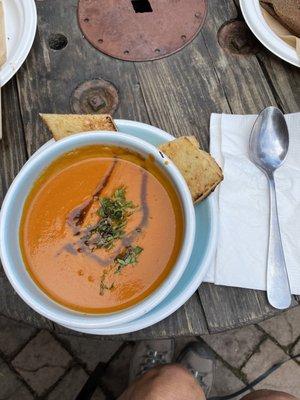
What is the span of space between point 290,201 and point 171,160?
0.82 ft

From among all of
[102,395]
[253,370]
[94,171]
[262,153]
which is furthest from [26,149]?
[253,370]

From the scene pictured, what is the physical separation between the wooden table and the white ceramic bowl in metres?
0.18

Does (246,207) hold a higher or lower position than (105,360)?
higher

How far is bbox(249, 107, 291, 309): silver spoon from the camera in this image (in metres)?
0.88

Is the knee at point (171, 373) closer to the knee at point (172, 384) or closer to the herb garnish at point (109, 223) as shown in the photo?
the knee at point (172, 384)

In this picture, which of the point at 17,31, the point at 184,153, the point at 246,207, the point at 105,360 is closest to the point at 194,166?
the point at 184,153

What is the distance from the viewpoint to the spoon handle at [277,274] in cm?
87

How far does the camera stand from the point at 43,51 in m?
1.08

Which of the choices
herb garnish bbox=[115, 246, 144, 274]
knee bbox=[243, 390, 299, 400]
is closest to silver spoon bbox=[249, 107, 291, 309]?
herb garnish bbox=[115, 246, 144, 274]

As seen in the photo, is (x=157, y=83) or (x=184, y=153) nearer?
(x=184, y=153)

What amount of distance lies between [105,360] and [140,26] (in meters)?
1.04

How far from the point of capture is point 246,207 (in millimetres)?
930

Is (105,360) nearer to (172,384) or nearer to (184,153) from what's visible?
(172,384)

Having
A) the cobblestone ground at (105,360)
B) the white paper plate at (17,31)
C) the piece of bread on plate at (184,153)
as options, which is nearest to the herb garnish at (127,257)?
the piece of bread on plate at (184,153)
